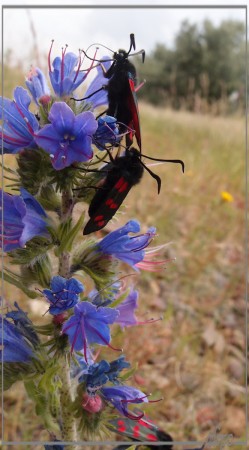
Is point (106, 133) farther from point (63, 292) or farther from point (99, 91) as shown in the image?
point (63, 292)

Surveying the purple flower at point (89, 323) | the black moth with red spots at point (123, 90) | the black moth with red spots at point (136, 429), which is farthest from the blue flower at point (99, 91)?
the black moth with red spots at point (136, 429)

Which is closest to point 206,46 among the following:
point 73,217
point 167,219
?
point 167,219

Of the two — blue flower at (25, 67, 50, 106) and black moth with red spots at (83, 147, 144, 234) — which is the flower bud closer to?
black moth with red spots at (83, 147, 144, 234)

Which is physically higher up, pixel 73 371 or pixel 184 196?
pixel 73 371

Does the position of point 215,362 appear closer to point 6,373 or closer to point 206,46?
point 6,373

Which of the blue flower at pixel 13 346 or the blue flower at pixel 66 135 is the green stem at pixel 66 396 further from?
the blue flower at pixel 66 135

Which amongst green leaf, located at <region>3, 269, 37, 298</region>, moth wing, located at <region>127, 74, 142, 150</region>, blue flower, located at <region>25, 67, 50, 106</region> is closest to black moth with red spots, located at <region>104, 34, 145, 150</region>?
moth wing, located at <region>127, 74, 142, 150</region>
